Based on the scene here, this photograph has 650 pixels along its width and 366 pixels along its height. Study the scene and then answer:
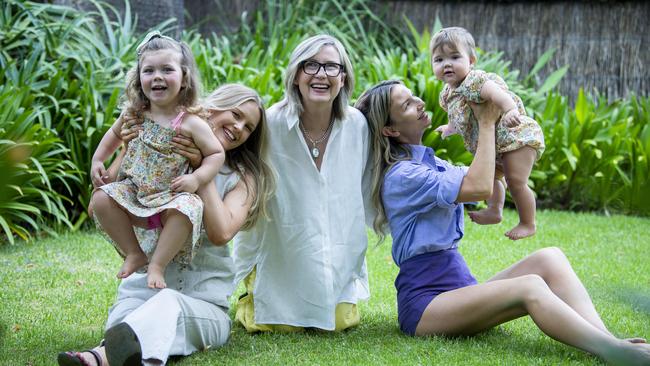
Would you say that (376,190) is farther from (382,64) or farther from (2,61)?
(382,64)

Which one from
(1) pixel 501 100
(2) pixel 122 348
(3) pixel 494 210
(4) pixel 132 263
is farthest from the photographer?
(3) pixel 494 210

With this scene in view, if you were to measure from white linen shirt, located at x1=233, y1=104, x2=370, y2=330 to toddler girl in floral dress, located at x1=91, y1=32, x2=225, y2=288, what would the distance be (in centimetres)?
51

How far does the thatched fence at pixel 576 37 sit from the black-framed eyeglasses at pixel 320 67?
554 cm

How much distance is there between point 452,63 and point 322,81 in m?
0.55

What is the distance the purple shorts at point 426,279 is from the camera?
3.36 m

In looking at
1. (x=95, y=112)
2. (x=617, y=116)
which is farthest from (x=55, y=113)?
(x=617, y=116)

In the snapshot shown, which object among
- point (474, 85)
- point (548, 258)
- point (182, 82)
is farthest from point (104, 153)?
point (548, 258)

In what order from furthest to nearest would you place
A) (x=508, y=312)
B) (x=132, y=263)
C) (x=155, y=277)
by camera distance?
(x=508, y=312) → (x=132, y=263) → (x=155, y=277)

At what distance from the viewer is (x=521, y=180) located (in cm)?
343

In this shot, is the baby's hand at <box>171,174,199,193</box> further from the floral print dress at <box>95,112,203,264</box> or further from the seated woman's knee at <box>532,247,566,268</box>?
the seated woman's knee at <box>532,247,566,268</box>

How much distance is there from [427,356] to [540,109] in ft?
16.7

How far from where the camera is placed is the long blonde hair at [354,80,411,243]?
3.50 metres

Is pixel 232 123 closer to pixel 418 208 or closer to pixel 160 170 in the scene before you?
pixel 160 170

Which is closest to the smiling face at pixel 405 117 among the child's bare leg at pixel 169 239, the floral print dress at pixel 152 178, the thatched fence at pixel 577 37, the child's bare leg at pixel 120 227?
the floral print dress at pixel 152 178
